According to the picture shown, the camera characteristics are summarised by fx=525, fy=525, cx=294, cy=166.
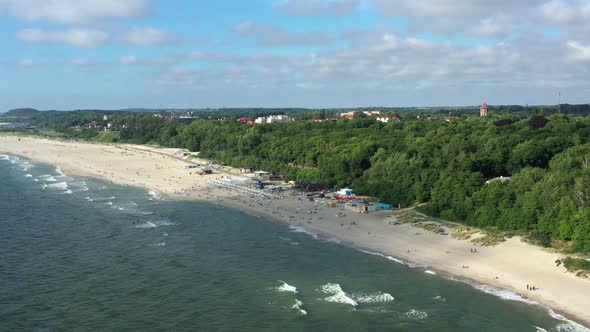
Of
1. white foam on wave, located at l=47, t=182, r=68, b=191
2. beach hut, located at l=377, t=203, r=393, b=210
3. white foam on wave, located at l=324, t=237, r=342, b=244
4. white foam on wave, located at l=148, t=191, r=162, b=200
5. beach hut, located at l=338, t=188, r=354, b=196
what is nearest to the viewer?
white foam on wave, located at l=324, t=237, r=342, b=244

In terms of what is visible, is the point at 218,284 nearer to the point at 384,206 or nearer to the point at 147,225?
the point at 147,225

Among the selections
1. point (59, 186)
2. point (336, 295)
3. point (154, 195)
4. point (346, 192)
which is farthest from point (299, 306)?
point (59, 186)

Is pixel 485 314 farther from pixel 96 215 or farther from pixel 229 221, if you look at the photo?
pixel 96 215

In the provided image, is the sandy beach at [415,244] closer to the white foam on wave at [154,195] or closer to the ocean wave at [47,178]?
the white foam on wave at [154,195]

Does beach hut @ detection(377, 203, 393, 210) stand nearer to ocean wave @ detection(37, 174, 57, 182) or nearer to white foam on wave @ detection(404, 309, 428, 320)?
white foam on wave @ detection(404, 309, 428, 320)

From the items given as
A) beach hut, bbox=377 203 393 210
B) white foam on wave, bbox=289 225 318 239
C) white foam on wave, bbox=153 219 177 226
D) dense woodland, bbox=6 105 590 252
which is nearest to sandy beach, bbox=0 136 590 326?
white foam on wave, bbox=289 225 318 239
